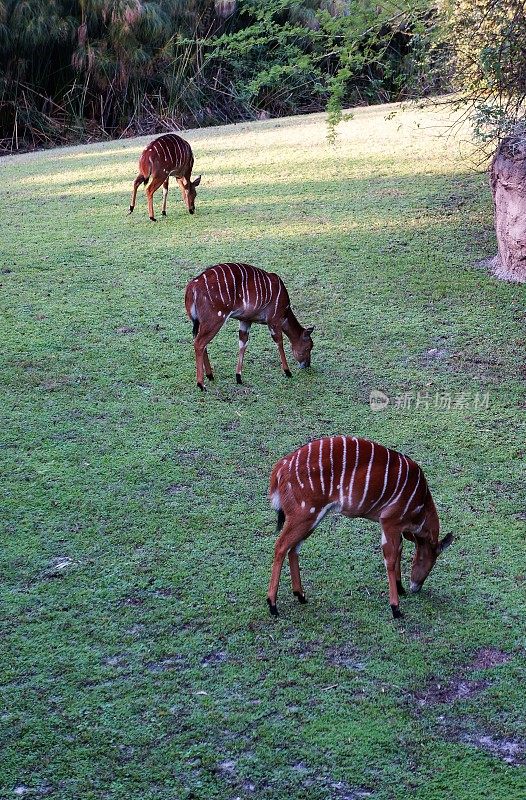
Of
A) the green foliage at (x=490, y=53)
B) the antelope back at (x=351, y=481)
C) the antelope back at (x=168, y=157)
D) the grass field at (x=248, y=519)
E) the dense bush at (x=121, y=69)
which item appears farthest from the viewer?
the dense bush at (x=121, y=69)

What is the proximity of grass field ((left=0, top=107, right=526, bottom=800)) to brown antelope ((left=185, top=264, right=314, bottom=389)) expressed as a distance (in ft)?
0.74

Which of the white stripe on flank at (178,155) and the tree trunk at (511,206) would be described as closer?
the tree trunk at (511,206)

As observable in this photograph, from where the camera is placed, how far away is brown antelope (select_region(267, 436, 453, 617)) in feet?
12.5

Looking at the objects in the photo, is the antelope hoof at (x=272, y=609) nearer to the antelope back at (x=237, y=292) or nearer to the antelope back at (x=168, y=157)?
the antelope back at (x=237, y=292)

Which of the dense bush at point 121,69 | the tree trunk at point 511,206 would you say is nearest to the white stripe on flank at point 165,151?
the tree trunk at point 511,206

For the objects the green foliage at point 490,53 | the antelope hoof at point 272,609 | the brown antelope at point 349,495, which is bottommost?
the antelope hoof at point 272,609

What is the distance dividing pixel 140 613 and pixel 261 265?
4.65m

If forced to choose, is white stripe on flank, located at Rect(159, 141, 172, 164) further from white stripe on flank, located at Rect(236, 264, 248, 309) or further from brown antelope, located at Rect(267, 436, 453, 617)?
brown antelope, located at Rect(267, 436, 453, 617)

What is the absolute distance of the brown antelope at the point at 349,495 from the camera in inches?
150

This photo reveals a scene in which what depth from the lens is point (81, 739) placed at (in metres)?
3.32

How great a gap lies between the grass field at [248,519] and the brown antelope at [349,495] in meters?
0.30

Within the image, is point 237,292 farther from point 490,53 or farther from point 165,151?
point 165,151

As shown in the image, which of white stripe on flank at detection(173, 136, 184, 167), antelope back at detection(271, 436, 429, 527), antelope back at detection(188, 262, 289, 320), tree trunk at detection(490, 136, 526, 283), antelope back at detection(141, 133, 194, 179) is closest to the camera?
antelope back at detection(271, 436, 429, 527)

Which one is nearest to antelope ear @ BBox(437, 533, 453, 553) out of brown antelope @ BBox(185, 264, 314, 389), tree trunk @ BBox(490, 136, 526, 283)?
brown antelope @ BBox(185, 264, 314, 389)
